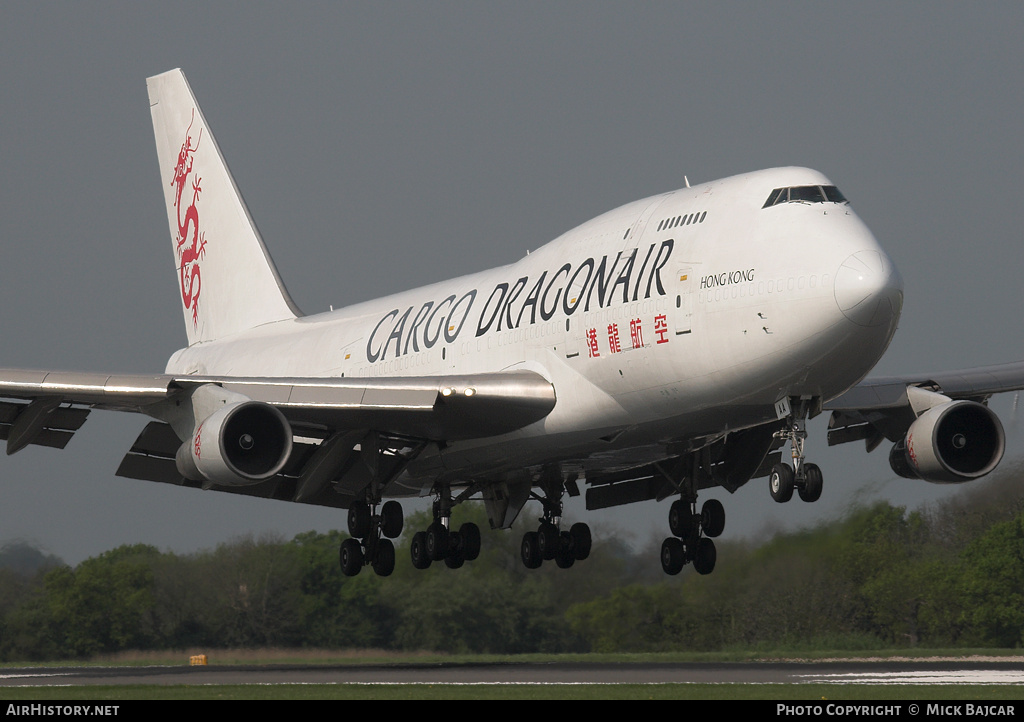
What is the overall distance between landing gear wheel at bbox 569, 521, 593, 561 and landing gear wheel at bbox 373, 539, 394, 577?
4458 mm

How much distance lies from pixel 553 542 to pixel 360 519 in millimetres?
4875

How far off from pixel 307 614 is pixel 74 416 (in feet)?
51.3

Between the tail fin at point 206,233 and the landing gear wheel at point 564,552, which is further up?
the tail fin at point 206,233

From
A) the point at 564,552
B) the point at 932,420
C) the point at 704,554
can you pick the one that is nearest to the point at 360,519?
the point at 564,552

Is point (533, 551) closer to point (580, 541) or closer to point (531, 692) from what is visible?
point (580, 541)

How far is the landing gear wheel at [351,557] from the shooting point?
30.3 m

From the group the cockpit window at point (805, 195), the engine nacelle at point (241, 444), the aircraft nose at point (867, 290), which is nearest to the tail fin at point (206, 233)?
the engine nacelle at point (241, 444)

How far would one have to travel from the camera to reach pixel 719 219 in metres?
22.0

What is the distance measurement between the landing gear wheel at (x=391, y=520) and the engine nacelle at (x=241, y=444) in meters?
6.16

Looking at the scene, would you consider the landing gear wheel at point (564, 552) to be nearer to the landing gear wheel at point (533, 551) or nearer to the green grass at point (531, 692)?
the landing gear wheel at point (533, 551)

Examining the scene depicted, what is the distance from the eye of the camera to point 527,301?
2575cm

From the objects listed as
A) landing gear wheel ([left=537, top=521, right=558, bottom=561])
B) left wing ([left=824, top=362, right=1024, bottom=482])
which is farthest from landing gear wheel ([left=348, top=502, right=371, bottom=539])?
left wing ([left=824, top=362, right=1024, bottom=482])
